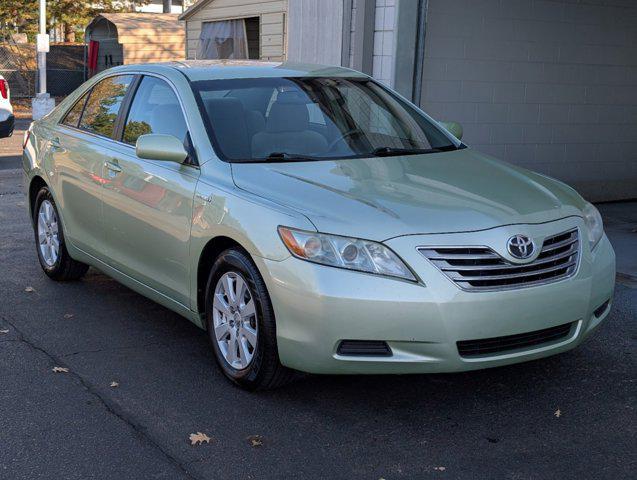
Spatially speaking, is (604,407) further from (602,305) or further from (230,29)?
(230,29)

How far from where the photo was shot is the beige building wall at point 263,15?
14.3 metres

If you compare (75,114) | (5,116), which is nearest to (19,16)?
(5,116)

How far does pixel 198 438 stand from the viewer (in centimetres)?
415

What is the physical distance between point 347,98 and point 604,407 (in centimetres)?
246

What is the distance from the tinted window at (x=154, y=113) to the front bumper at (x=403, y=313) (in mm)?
1475

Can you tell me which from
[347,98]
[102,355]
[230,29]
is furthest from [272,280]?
[230,29]

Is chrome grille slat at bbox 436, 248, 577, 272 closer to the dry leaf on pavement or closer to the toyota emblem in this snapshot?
the toyota emblem

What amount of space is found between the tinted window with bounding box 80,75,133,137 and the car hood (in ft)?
5.29

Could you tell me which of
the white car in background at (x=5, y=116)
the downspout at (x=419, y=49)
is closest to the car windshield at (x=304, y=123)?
the downspout at (x=419, y=49)

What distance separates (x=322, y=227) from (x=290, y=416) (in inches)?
37.0

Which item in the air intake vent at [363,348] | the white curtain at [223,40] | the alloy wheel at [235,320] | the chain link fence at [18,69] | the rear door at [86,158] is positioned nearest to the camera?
the air intake vent at [363,348]

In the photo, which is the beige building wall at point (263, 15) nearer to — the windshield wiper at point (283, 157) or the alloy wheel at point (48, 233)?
the alloy wheel at point (48, 233)

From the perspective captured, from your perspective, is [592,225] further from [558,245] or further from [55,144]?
[55,144]

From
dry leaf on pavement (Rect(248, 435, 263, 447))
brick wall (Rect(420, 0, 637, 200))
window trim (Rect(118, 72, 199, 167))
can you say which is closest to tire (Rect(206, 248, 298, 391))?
dry leaf on pavement (Rect(248, 435, 263, 447))
